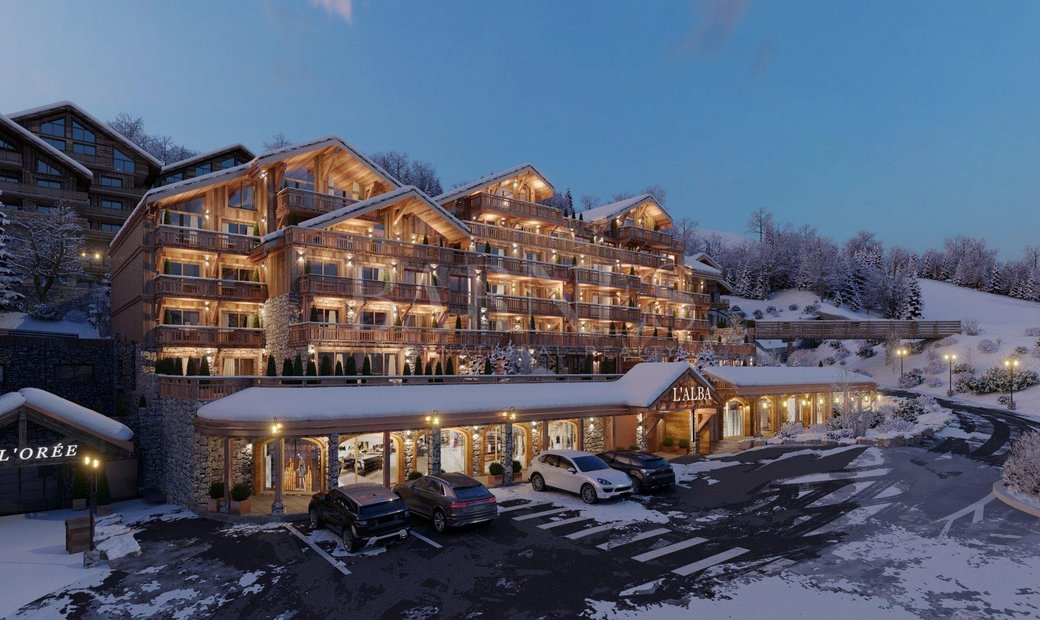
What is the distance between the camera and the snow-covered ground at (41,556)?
14126mm

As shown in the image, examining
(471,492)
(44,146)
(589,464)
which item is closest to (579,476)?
(589,464)

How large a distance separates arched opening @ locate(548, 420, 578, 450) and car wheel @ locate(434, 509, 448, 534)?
11687mm

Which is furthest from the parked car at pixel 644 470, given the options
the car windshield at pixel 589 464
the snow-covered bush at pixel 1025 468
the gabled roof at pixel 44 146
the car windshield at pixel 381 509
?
the gabled roof at pixel 44 146

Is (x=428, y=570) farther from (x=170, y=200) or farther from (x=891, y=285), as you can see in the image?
(x=891, y=285)

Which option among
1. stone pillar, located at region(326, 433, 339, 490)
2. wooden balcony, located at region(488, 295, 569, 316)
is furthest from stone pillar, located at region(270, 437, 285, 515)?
wooden balcony, located at region(488, 295, 569, 316)

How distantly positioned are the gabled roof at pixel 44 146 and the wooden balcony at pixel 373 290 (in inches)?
1409

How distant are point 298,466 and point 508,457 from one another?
8.94 metres

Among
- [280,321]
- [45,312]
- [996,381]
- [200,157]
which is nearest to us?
[280,321]

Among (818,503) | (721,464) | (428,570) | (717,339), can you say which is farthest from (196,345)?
(717,339)

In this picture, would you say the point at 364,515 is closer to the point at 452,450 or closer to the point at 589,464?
the point at 589,464

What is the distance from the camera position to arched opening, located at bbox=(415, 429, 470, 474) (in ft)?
84.0

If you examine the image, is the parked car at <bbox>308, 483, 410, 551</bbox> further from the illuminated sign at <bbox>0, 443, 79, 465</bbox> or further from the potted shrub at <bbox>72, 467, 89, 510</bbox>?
the potted shrub at <bbox>72, 467, 89, 510</bbox>

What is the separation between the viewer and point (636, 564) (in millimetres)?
14984

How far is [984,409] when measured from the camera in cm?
4722
